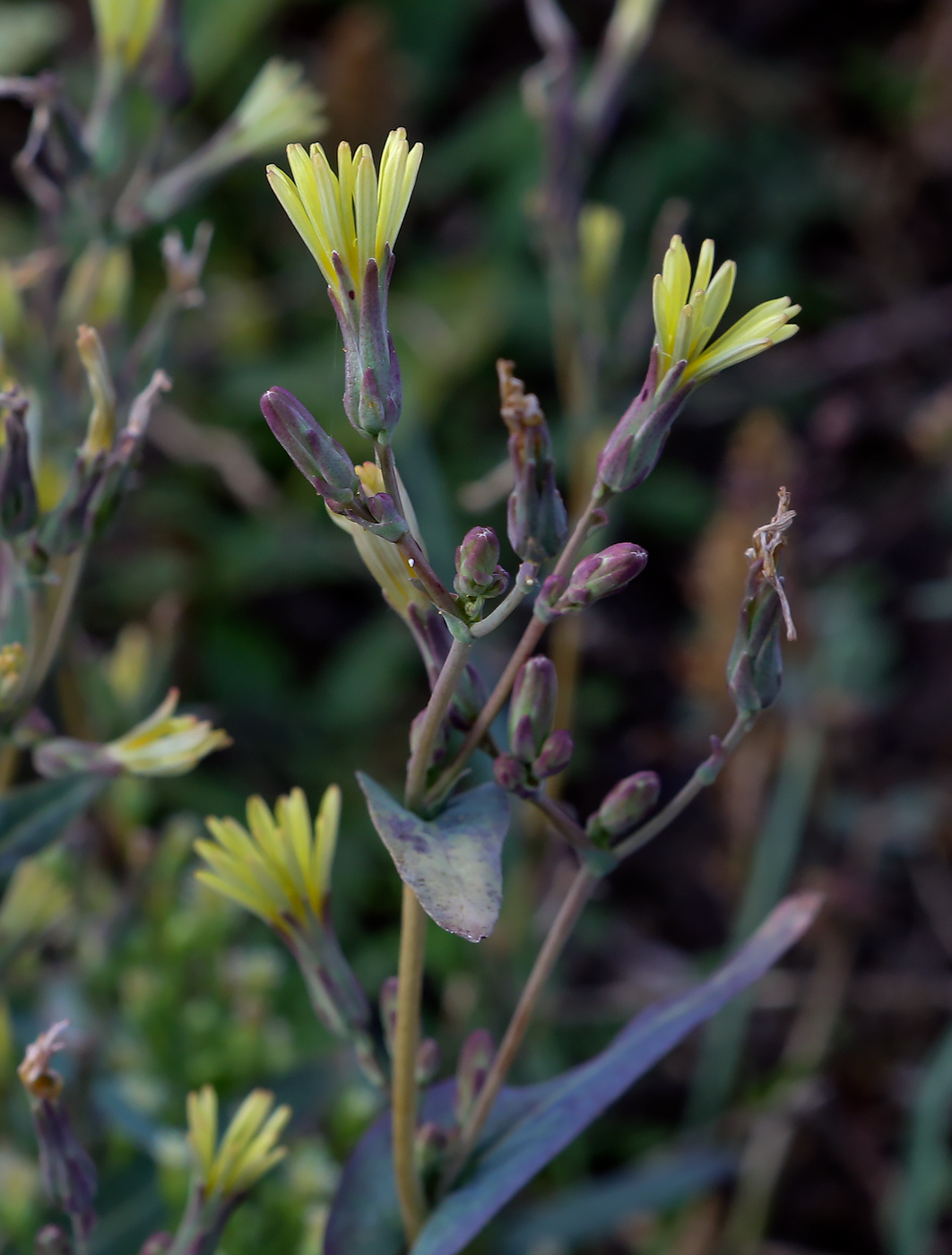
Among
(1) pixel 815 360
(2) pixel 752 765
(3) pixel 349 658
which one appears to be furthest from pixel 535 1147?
(1) pixel 815 360

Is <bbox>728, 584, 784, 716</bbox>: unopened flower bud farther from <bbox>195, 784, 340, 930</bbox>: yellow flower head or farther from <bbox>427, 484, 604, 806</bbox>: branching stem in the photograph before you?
<bbox>195, 784, 340, 930</bbox>: yellow flower head

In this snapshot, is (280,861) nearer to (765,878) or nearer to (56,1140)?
(56,1140)

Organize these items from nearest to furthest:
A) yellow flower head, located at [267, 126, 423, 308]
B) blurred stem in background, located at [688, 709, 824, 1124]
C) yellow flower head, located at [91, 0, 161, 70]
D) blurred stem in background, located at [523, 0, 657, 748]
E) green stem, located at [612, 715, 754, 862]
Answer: yellow flower head, located at [267, 126, 423, 308] → green stem, located at [612, 715, 754, 862] → yellow flower head, located at [91, 0, 161, 70] → blurred stem in background, located at [523, 0, 657, 748] → blurred stem in background, located at [688, 709, 824, 1124]

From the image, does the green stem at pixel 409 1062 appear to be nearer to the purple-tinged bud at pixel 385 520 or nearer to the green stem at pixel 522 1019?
the green stem at pixel 522 1019

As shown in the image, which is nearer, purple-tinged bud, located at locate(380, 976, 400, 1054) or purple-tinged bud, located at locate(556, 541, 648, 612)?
purple-tinged bud, located at locate(556, 541, 648, 612)

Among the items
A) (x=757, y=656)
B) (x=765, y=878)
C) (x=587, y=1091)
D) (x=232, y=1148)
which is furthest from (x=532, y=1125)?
(x=765, y=878)

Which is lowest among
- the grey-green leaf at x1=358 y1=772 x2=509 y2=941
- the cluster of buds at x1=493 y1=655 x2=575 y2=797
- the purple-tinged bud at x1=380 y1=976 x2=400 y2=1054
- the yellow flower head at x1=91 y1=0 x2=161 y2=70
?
the purple-tinged bud at x1=380 y1=976 x2=400 y2=1054

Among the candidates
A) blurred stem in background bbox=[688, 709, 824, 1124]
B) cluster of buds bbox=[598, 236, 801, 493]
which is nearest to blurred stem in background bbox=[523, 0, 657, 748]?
blurred stem in background bbox=[688, 709, 824, 1124]

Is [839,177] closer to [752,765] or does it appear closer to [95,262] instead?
[752,765]
